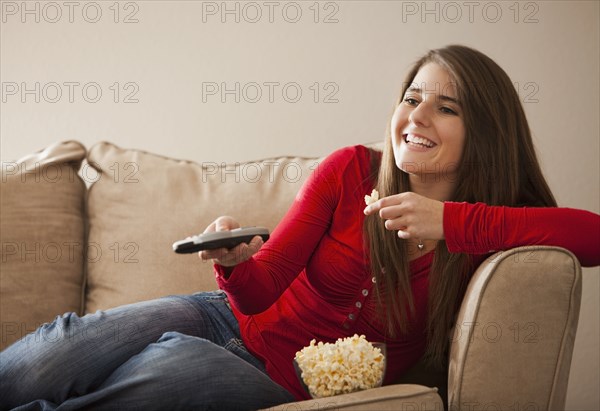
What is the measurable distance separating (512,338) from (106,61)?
64.8 inches

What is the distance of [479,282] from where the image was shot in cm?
135

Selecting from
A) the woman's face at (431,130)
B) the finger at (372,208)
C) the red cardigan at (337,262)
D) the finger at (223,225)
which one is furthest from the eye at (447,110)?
the finger at (223,225)

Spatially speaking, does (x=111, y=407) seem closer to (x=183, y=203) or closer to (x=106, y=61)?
(x=183, y=203)

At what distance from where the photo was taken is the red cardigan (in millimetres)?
1435

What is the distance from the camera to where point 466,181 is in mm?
1649

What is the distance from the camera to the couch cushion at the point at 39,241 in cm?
181

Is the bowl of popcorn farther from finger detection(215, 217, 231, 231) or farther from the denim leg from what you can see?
finger detection(215, 217, 231, 231)

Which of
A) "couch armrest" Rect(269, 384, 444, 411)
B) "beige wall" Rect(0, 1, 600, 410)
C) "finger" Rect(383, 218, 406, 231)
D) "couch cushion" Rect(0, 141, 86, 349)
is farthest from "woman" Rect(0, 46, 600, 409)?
"beige wall" Rect(0, 1, 600, 410)

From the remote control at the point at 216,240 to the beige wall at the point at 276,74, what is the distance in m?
1.00

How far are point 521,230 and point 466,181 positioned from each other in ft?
0.82

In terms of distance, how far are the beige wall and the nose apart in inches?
27.6

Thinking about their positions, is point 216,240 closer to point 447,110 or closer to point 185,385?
point 185,385

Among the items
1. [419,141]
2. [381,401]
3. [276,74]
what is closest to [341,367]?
[381,401]

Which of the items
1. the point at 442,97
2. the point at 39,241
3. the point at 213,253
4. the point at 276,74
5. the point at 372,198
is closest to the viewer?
A: the point at 213,253
